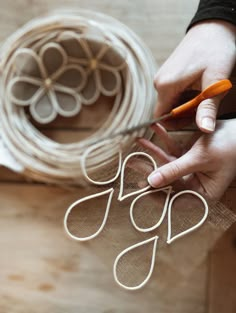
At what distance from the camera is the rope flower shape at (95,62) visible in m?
0.98

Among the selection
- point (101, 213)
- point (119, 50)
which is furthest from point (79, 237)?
point (119, 50)

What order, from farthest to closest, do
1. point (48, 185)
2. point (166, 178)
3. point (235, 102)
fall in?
point (48, 185), point (235, 102), point (166, 178)

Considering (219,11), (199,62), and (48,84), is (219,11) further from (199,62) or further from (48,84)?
(48,84)

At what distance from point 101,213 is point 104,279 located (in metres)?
0.29

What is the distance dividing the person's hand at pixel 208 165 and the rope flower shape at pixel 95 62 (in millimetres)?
277

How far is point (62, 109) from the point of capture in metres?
1.02

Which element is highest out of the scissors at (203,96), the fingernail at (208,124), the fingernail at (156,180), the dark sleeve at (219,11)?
the dark sleeve at (219,11)

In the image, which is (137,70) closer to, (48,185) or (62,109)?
(62,109)

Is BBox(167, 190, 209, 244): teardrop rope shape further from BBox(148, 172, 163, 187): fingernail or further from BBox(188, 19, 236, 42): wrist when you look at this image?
BBox(188, 19, 236, 42): wrist

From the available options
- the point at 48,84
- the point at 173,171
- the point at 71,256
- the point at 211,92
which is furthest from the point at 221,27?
the point at 71,256

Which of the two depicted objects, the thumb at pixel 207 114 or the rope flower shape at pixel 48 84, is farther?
the rope flower shape at pixel 48 84

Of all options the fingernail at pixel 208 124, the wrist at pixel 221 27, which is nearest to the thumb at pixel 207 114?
the fingernail at pixel 208 124

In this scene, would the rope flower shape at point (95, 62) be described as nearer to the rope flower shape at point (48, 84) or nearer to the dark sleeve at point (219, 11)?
the rope flower shape at point (48, 84)

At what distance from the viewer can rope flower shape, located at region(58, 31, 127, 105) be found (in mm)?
979
